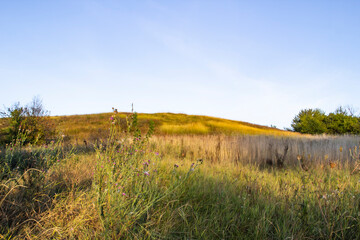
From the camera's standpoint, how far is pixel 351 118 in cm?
1648

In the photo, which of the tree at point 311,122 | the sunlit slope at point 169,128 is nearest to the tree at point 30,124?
the sunlit slope at point 169,128

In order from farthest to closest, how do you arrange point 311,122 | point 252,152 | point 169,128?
point 311,122 → point 169,128 → point 252,152

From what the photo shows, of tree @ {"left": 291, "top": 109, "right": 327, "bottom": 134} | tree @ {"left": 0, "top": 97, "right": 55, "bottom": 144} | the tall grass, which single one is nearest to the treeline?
tree @ {"left": 291, "top": 109, "right": 327, "bottom": 134}

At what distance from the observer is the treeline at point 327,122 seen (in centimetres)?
1641

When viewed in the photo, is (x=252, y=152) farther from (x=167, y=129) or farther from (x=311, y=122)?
(x=311, y=122)

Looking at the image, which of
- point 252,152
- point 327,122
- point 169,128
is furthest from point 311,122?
point 252,152

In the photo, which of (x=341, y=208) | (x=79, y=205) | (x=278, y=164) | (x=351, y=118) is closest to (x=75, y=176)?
(x=79, y=205)

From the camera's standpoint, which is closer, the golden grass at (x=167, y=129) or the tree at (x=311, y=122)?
the golden grass at (x=167, y=129)

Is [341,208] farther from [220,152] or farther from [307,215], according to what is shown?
[220,152]

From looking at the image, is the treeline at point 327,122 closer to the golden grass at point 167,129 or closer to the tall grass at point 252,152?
the golden grass at point 167,129

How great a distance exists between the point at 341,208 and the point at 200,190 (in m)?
1.58

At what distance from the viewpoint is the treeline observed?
16.4 metres

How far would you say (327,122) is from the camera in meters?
17.8

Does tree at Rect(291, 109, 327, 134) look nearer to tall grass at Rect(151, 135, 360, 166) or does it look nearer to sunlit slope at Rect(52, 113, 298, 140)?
sunlit slope at Rect(52, 113, 298, 140)
